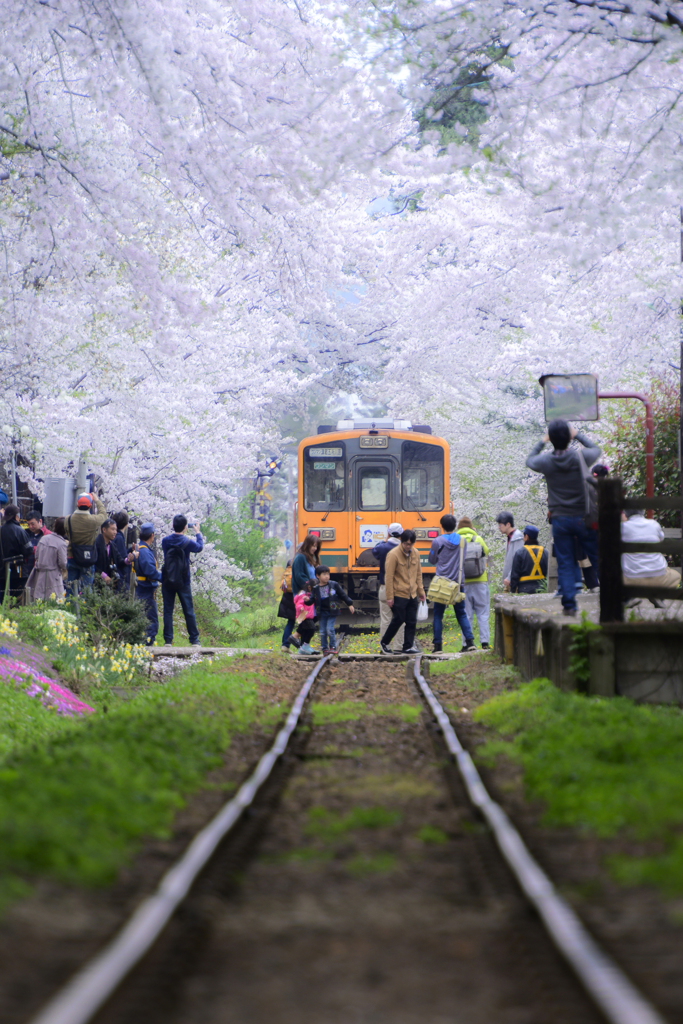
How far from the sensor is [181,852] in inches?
165

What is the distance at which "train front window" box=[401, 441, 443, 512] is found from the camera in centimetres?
1783

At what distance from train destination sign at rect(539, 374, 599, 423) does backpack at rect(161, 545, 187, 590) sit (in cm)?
605

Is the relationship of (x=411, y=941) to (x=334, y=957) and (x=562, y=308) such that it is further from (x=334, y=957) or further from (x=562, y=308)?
(x=562, y=308)

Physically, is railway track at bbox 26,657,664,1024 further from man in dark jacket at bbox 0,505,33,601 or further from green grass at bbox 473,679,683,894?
man in dark jacket at bbox 0,505,33,601

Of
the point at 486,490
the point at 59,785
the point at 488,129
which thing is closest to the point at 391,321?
the point at 486,490

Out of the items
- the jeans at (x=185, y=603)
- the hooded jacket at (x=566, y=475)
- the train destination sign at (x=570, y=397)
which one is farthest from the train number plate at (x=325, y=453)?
the hooded jacket at (x=566, y=475)

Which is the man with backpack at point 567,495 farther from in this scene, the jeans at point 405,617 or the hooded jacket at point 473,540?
the hooded jacket at point 473,540

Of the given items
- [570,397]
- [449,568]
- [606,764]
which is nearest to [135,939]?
[606,764]

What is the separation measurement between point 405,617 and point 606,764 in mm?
7977

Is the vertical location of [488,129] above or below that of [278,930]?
above

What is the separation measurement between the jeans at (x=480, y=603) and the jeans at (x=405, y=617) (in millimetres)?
977

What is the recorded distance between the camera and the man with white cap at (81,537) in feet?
42.9

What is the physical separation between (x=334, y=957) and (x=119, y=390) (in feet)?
48.1

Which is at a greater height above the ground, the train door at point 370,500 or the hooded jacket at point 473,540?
the train door at point 370,500
